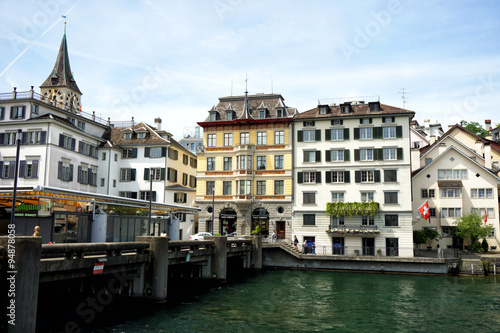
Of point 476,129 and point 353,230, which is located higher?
point 476,129

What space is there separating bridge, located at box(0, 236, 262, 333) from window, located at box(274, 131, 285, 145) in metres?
17.8

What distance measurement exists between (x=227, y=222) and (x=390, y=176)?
69.5ft

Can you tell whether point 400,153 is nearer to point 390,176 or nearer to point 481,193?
point 390,176

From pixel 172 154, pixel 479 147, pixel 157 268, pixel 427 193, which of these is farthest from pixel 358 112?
pixel 157 268

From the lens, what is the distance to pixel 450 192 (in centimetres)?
5562

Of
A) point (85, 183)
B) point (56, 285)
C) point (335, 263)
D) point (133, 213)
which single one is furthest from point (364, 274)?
point (85, 183)

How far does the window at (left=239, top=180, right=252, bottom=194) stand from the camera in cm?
5619

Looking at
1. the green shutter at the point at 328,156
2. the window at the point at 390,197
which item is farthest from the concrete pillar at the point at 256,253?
the window at the point at 390,197

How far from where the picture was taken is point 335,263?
1865 inches

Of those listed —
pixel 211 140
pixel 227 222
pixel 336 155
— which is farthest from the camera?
pixel 211 140

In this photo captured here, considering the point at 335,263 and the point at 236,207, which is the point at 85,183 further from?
the point at 335,263

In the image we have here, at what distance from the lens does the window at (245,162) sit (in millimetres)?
56406

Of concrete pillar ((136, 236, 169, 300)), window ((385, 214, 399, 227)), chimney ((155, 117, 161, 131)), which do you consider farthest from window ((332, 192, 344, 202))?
chimney ((155, 117, 161, 131))

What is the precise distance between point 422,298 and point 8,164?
47.4 meters
